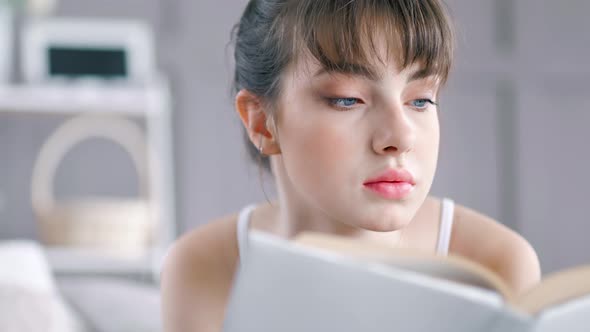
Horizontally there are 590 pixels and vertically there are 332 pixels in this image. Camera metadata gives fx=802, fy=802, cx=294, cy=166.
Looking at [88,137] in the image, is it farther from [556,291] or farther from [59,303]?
[556,291]

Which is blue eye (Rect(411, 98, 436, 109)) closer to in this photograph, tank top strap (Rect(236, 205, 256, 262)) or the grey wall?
tank top strap (Rect(236, 205, 256, 262))

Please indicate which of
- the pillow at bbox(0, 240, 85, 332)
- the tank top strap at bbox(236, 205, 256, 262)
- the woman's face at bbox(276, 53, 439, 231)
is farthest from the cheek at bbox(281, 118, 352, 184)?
the pillow at bbox(0, 240, 85, 332)

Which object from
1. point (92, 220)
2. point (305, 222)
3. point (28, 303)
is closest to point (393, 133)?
point (305, 222)

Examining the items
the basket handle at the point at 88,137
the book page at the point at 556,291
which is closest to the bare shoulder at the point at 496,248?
the book page at the point at 556,291

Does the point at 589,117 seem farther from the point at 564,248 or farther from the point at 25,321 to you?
the point at 25,321

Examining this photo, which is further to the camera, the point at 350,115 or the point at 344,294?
the point at 350,115

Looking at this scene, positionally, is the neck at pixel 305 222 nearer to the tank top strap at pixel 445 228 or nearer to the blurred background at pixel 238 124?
the tank top strap at pixel 445 228

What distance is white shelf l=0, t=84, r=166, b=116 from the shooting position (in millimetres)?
2670

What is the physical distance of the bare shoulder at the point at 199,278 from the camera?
1.05 metres

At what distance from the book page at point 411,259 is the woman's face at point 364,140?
0.97ft

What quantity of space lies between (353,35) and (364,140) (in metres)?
0.12

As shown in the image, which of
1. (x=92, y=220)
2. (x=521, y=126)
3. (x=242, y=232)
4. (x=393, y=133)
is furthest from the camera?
(x=521, y=126)

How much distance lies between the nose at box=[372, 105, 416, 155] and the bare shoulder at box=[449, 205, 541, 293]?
0.23 meters

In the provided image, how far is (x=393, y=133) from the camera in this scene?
846 mm
